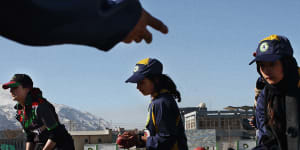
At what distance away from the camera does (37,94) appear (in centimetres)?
624

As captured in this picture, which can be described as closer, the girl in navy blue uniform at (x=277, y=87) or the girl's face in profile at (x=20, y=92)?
the girl in navy blue uniform at (x=277, y=87)

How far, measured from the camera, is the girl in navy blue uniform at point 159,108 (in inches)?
202

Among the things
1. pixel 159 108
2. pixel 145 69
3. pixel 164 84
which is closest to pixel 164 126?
pixel 159 108

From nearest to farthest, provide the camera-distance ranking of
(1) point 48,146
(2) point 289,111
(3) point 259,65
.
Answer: (2) point 289,111 < (3) point 259,65 < (1) point 48,146

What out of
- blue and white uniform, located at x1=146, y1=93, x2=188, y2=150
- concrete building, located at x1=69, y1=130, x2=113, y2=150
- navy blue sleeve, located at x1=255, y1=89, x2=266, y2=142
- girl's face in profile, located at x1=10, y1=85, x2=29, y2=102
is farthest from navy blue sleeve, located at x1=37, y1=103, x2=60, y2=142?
concrete building, located at x1=69, y1=130, x2=113, y2=150

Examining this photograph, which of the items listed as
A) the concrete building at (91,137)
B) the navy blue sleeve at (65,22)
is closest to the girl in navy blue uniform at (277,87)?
the navy blue sleeve at (65,22)

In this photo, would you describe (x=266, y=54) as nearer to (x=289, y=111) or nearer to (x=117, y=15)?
(x=289, y=111)

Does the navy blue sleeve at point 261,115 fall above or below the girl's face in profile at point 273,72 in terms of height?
below

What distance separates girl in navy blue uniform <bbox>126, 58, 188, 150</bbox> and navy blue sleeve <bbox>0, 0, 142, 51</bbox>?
10.6 feet

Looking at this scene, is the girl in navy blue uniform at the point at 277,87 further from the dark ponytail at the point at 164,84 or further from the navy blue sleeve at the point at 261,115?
the dark ponytail at the point at 164,84

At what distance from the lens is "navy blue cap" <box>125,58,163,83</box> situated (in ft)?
18.2

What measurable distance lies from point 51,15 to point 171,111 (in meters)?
3.56

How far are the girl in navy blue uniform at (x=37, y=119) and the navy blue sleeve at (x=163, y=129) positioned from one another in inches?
55.6

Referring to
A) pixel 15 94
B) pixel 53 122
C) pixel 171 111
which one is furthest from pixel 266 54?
pixel 15 94
